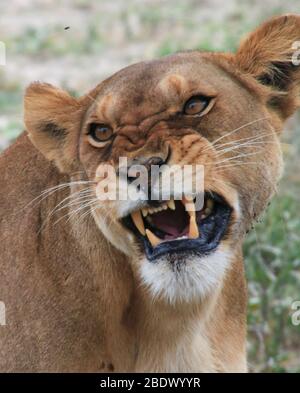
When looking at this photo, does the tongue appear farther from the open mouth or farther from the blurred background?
the blurred background

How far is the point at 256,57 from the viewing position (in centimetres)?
441

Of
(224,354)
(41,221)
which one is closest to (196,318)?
(224,354)

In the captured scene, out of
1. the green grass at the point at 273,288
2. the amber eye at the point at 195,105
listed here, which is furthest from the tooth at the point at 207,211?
the green grass at the point at 273,288

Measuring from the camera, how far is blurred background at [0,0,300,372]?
6.73 m

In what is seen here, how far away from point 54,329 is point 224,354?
2.34ft

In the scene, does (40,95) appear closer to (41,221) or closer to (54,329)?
(41,221)

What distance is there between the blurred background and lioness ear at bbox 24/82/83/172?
230cm

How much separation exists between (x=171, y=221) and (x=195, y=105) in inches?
16.2

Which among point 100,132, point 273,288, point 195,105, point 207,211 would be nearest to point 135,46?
point 273,288

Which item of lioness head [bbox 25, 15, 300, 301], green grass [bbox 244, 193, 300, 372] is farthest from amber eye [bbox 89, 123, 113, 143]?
green grass [bbox 244, 193, 300, 372]

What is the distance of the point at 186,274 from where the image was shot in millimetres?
3984

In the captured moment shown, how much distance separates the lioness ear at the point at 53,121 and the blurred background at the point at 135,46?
2.30 metres

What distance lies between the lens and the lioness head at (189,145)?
13.0 ft
